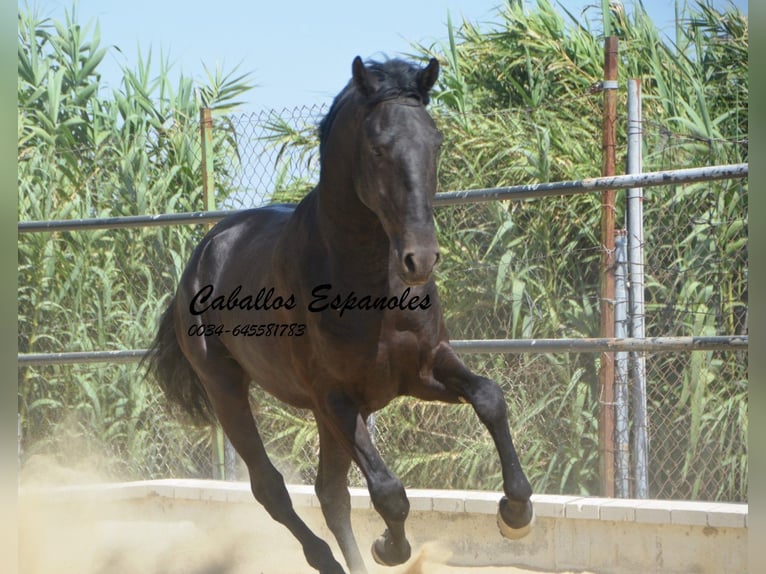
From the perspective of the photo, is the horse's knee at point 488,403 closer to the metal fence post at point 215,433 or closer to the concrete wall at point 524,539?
the concrete wall at point 524,539

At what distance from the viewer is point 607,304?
Result: 4477 mm

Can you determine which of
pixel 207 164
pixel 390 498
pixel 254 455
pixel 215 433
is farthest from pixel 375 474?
pixel 207 164

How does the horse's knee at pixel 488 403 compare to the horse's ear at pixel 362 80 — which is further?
the horse's knee at pixel 488 403

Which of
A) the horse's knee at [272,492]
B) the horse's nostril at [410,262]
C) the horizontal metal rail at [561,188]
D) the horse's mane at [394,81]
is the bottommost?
the horse's knee at [272,492]

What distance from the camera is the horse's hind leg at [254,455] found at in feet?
13.2

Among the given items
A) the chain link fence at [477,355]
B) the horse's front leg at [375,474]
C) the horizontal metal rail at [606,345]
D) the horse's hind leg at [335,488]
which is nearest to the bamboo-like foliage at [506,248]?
the chain link fence at [477,355]

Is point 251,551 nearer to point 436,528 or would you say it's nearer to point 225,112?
point 436,528

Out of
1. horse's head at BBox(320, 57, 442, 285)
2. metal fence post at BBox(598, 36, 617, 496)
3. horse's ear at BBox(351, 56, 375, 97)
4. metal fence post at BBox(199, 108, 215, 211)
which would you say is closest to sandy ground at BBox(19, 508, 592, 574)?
metal fence post at BBox(598, 36, 617, 496)

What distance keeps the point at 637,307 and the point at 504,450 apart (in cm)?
134

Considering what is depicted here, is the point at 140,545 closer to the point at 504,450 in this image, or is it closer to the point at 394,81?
the point at 504,450

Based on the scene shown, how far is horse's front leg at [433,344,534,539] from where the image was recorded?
3.34m

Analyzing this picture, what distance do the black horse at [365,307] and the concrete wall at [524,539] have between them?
637 millimetres

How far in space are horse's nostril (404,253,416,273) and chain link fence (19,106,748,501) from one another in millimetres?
2093

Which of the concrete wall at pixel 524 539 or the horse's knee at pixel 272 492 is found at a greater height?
the horse's knee at pixel 272 492
